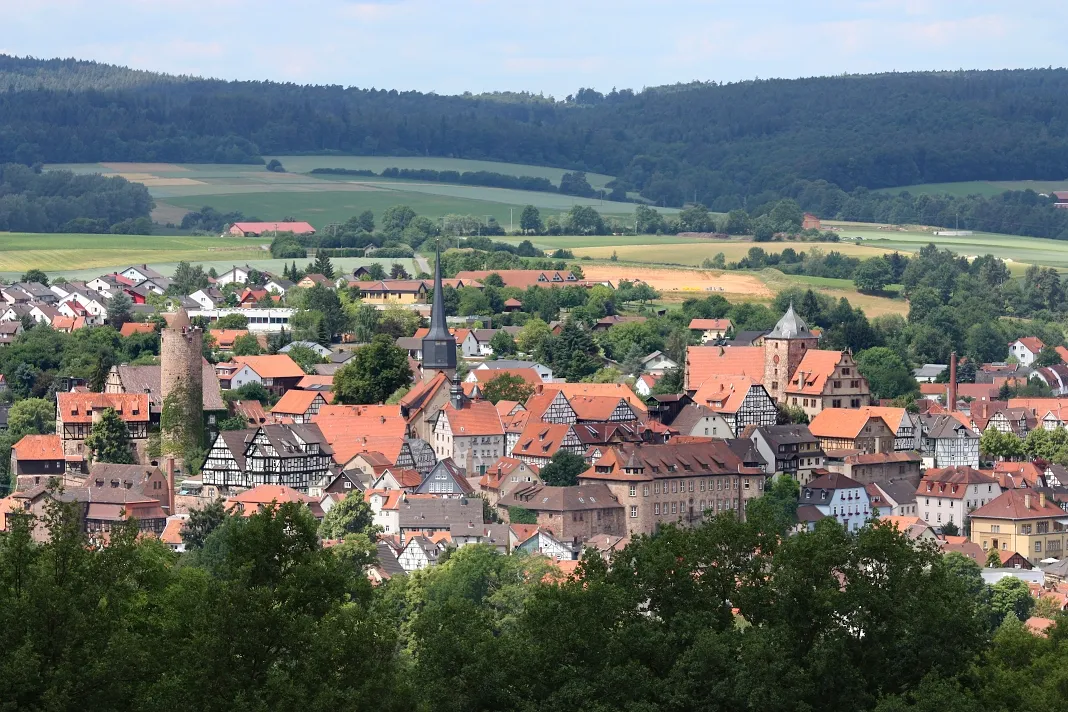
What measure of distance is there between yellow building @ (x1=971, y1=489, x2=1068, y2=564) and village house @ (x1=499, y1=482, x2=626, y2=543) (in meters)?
14.6

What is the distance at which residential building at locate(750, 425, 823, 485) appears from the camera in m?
87.9

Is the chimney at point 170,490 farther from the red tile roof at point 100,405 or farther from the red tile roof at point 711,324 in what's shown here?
the red tile roof at point 711,324

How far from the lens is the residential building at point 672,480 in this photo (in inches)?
3194

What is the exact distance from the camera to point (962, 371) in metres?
124

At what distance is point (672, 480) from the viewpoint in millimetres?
82250

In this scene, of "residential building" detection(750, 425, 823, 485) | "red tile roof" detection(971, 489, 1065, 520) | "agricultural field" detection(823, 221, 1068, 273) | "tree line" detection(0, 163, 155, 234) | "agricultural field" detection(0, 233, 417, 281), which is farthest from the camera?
"tree line" detection(0, 163, 155, 234)

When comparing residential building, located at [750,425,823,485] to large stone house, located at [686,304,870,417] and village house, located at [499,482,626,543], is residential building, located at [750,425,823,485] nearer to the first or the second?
large stone house, located at [686,304,870,417]

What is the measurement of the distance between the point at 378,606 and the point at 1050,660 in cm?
1204

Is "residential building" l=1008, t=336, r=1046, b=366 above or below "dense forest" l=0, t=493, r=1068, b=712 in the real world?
below

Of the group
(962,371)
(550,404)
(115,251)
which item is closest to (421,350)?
(550,404)

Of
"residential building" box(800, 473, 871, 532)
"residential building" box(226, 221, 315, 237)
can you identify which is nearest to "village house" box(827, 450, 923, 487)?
"residential building" box(800, 473, 871, 532)

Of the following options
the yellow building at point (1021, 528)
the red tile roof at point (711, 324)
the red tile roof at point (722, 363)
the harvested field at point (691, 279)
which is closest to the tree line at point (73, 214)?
the harvested field at point (691, 279)

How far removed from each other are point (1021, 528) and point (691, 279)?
69.7 metres

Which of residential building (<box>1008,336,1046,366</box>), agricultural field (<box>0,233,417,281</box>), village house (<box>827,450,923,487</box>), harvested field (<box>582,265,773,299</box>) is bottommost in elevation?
residential building (<box>1008,336,1046,366</box>)
